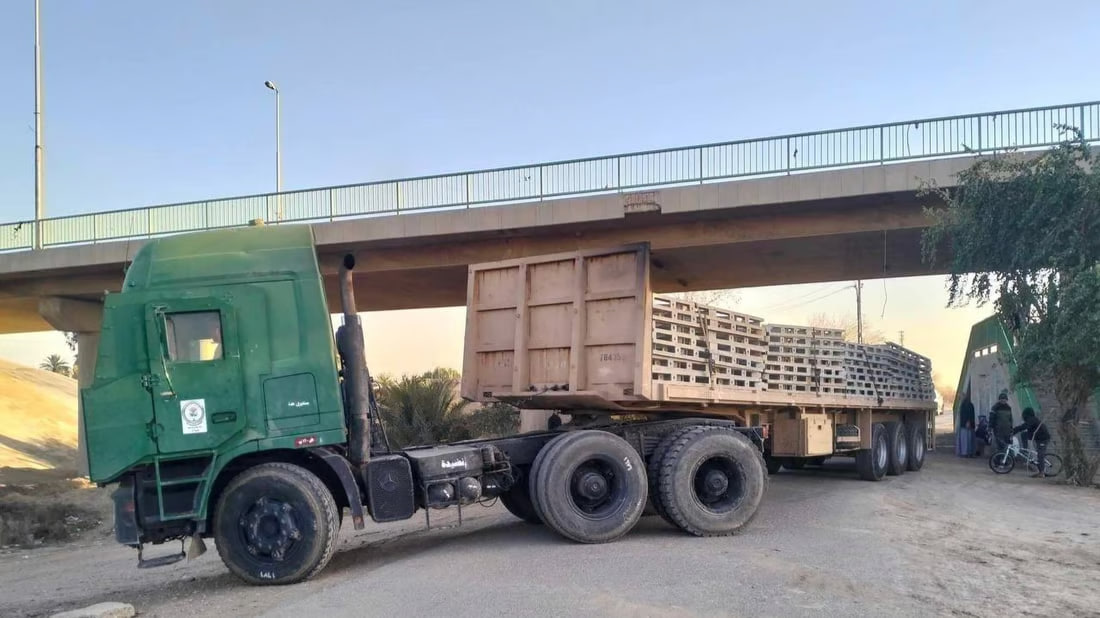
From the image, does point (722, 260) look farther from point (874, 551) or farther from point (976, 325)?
point (874, 551)

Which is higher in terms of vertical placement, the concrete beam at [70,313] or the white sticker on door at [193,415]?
the concrete beam at [70,313]

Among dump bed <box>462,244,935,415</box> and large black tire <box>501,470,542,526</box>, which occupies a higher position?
dump bed <box>462,244,935,415</box>

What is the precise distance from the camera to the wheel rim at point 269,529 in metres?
7.84

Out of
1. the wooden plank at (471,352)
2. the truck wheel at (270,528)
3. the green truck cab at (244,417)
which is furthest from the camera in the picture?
the wooden plank at (471,352)

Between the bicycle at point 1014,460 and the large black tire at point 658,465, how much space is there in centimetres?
1132

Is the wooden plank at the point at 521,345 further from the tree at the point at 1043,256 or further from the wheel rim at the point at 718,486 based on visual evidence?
the tree at the point at 1043,256

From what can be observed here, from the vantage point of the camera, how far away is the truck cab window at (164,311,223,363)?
793 cm

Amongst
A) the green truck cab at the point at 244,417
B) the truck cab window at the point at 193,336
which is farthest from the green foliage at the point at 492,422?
the truck cab window at the point at 193,336

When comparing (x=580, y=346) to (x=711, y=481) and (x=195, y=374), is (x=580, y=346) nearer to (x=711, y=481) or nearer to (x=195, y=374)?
(x=711, y=481)

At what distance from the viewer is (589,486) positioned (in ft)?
30.6

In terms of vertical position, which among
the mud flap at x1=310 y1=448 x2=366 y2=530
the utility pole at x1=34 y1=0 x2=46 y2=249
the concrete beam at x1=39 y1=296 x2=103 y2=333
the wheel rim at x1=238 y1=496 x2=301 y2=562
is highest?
the utility pole at x1=34 y1=0 x2=46 y2=249

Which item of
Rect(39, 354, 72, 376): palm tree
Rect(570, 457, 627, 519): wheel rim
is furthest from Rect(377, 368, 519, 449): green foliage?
Rect(39, 354, 72, 376): palm tree

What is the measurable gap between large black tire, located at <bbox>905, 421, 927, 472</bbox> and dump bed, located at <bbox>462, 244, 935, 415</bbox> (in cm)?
683

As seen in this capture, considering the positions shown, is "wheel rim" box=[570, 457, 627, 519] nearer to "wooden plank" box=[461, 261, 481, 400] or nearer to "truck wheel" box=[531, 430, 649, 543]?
"truck wheel" box=[531, 430, 649, 543]
